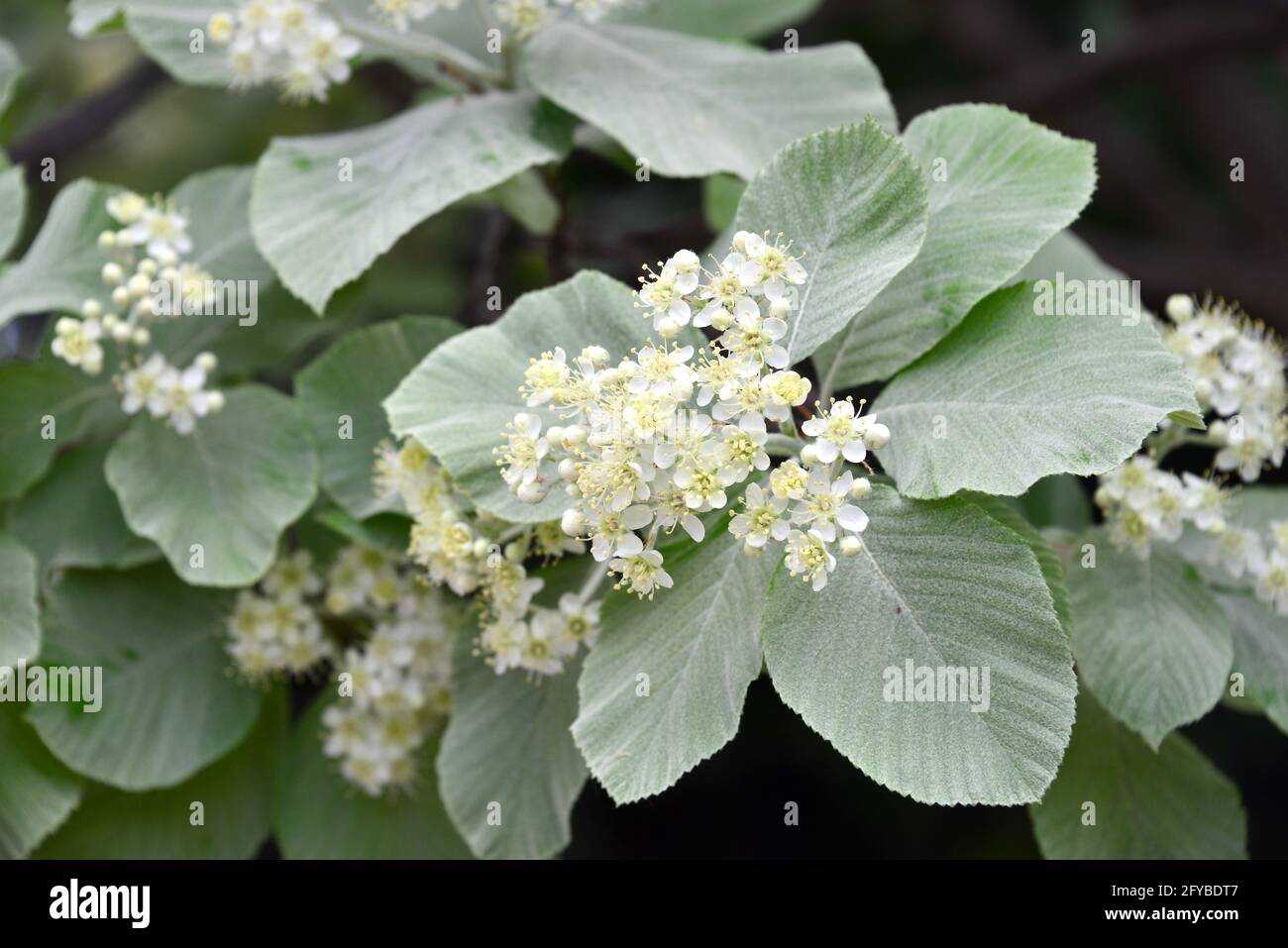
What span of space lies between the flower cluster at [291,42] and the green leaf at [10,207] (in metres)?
0.32

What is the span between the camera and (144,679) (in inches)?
62.0

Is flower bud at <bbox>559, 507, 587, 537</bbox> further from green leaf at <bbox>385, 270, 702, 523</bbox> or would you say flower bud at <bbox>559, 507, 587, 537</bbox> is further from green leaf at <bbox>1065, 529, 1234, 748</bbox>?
green leaf at <bbox>1065, 529, 1234, 748</bbox>

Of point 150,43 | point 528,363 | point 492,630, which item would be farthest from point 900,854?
point 150,43

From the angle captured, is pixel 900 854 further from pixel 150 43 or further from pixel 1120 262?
pixel 150 43

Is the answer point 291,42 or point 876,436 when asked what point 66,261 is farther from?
point 876,436

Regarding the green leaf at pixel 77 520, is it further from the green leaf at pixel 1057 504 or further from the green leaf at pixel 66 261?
the green leaf at pixel 1057 504

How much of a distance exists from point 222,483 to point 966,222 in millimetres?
910

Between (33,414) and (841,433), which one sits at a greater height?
(841,433)

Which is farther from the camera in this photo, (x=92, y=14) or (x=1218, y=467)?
(x=92, y=14)

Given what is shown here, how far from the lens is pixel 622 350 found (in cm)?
126

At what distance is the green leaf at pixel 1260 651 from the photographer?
4.48 ft

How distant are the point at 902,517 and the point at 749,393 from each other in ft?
0.60

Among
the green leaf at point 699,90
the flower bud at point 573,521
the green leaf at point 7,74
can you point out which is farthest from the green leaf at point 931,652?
the green leaf at point 7,74

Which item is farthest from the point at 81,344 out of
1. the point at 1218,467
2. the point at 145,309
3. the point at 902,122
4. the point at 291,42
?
the point at 902,122
